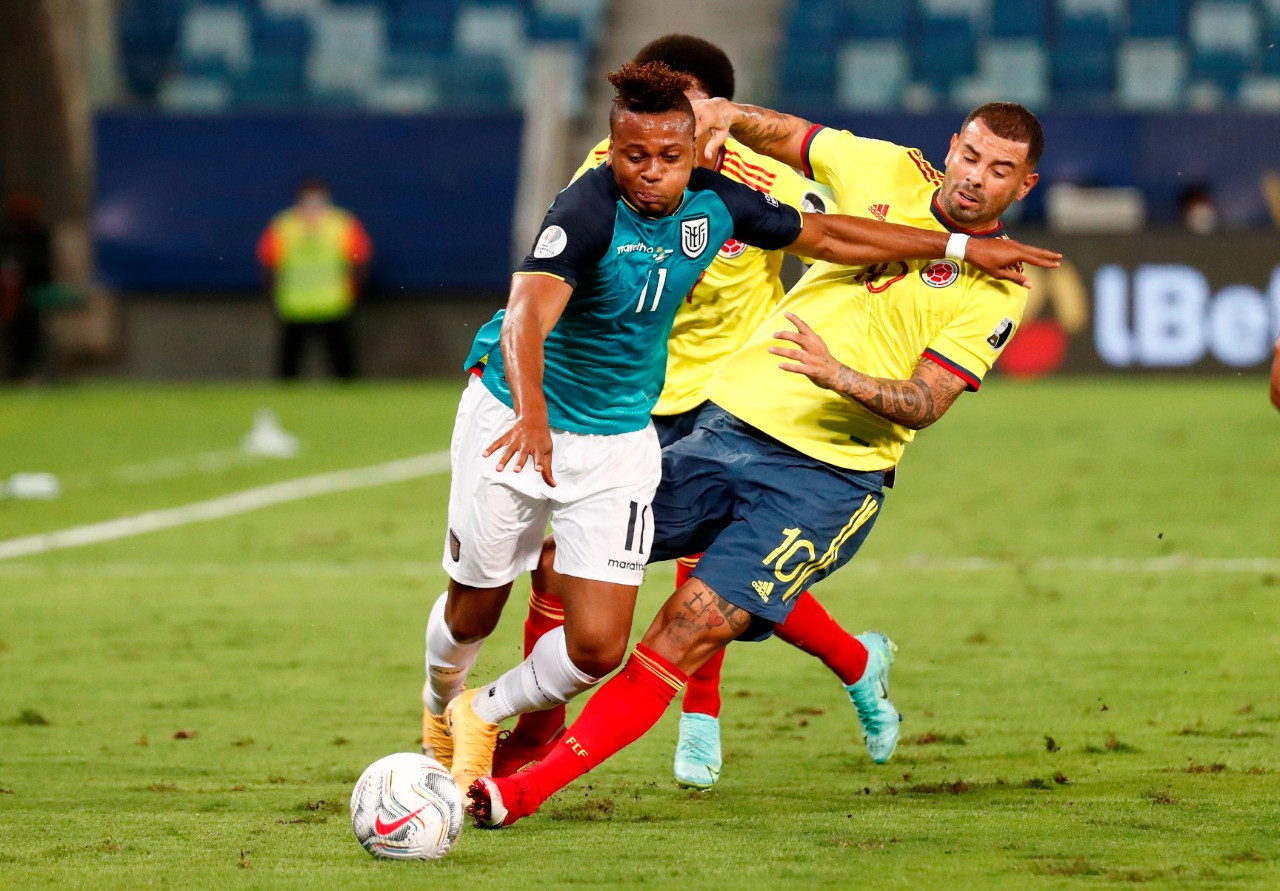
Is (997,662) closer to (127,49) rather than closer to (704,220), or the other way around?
(704,220)

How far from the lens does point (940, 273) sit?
16.4 ft

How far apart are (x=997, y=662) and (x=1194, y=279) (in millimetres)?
12178

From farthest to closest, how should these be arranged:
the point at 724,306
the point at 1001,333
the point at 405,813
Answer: the point at 724,306 → the point at 1001,333 → the point at 405,813

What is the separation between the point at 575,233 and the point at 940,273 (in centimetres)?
119

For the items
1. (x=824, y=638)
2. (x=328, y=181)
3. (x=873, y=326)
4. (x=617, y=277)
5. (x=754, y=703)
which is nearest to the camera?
(x=617, y=277)

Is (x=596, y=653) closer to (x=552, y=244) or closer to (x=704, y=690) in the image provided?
(x=704, y=690)

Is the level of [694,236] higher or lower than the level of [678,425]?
higher

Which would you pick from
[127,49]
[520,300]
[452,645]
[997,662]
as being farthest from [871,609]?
[127,49]

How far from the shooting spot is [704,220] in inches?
179

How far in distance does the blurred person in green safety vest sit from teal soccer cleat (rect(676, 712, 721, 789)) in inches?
558

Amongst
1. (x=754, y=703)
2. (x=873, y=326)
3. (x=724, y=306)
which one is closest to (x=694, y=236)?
(x=873, y=326)

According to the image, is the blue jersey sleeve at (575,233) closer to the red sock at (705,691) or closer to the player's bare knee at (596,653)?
the player's bare knee at (596,653)

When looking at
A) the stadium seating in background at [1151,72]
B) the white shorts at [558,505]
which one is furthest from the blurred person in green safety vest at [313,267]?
the white shorts at [558,505]

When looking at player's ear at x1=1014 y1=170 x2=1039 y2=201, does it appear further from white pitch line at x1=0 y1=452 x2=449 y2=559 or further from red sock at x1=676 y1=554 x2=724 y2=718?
white pitch line at x1=0 y1=452 x2=449 y2=559
